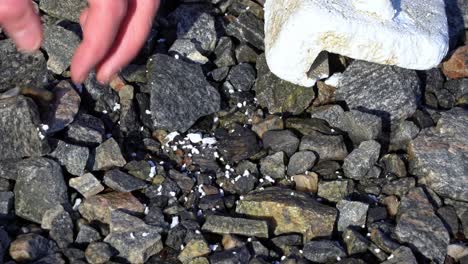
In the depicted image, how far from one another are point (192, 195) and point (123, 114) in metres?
0.39

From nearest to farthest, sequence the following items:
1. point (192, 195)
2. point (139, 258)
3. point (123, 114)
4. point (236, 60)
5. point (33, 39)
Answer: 1. point (33, 39)
2. point (139, 258)
3. point (192, 195)
4. point (123, 114)
5. point (236, 60)

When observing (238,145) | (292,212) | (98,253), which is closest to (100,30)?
(98,253)

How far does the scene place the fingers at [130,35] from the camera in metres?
1.97

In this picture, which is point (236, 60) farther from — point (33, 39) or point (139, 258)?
point (33, 39)

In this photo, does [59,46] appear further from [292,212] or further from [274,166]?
[292,212]

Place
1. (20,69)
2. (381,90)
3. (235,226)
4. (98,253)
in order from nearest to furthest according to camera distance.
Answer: (98,253) < (235,226) < (20,69) < (381,90)

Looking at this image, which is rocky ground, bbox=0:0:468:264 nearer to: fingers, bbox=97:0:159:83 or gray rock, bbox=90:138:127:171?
gray rock, bbox=90:138:127:171

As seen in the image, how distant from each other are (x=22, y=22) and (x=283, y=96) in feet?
4.44

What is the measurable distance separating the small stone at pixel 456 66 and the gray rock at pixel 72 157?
1339 millimetres

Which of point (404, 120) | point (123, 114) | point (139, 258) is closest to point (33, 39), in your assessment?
point (139, 258)

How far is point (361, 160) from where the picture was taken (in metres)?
2.75

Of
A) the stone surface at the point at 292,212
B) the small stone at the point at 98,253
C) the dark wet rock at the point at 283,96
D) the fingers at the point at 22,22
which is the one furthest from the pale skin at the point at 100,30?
the dark wet rock at the point at 283,96

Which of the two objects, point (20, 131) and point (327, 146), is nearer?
point (20, 131)

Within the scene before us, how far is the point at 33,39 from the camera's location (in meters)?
1.79
